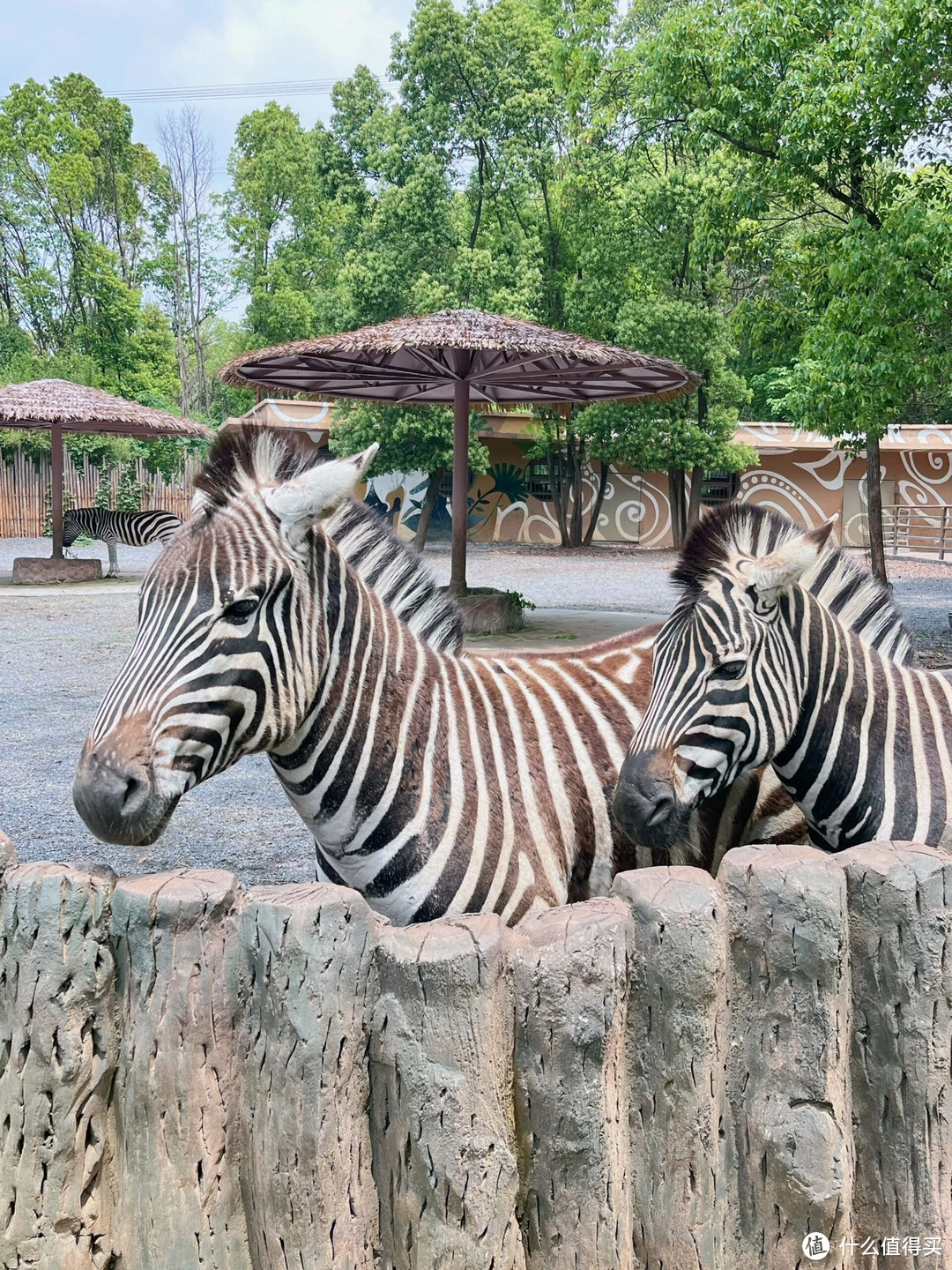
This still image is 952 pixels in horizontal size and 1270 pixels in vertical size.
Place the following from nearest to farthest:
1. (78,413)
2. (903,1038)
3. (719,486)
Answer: (903,1038) → (78,413) → (719,486)

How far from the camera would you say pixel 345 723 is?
2209 millimetres

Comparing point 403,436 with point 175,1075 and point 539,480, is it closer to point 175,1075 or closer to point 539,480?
point 539,480

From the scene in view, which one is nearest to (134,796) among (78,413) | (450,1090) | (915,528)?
(450,1090)

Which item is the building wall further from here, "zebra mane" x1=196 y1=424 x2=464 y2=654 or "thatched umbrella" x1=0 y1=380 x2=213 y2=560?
"zebra mane" x1=196 y1=424 x2=464 y2=654

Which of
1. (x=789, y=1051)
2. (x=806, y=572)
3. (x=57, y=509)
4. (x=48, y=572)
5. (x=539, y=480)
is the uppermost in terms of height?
(x=539, y=480)

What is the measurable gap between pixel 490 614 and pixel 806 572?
30.2 ft

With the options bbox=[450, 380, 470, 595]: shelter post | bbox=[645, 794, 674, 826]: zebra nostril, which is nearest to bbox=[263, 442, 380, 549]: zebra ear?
bbox=[645, 794, 674, 826]: zebra nostril

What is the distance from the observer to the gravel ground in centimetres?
477

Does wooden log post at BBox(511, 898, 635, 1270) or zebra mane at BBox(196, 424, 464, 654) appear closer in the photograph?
wooden log post at BBox(511, 898, 635, 1270)

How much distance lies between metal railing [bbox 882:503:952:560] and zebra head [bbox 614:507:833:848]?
2450 cm

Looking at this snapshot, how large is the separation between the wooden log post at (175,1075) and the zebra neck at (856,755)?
1.40m

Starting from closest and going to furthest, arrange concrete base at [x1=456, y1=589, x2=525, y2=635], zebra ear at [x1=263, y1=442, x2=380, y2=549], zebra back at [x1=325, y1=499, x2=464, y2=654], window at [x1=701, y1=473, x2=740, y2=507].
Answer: zebra ear at [x1=263, y1=442, x2=380, y2=549]
zebra back at [x1=325, y1=499, x2=464, y2=654]
concrete base at [x1=456, y1=589, x2=525, y2=635]
window at [x1=701, y1=473, x2=740, y2=507]

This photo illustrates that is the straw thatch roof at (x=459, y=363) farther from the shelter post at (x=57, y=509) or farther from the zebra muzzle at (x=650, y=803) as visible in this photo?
the zebra muzzle at (x=650, y=803)

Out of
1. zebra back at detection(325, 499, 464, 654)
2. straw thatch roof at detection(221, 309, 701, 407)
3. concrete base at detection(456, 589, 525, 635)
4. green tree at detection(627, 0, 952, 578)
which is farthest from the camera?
concrete base at detection(456, 589, 525, 635)
